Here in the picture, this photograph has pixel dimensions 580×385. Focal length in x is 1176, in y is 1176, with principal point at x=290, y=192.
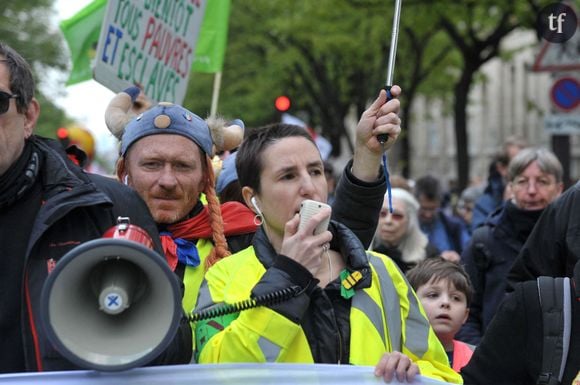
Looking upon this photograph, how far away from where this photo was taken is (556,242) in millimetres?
4219

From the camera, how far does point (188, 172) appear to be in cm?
387

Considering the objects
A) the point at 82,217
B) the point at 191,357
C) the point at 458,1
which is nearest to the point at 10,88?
the point at 82,217

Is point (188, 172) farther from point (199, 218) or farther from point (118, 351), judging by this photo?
point (118, 351)

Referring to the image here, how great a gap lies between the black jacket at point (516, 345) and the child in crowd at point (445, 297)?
5.14ft

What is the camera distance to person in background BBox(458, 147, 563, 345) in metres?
5.92

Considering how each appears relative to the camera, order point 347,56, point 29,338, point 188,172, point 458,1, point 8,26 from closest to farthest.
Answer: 1. point 29,338
2. point 188,172
3. point 458,1
4. point 347,56
5. point 8,26

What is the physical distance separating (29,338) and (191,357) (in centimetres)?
41

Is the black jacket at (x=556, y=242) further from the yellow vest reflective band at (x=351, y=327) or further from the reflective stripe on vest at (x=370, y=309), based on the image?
the reflective stripe on vest at (x=370, y=309)

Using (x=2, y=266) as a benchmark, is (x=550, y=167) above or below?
above

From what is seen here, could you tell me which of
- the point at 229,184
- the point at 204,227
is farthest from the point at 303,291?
the point at 229,184

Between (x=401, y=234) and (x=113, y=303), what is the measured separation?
4.65m

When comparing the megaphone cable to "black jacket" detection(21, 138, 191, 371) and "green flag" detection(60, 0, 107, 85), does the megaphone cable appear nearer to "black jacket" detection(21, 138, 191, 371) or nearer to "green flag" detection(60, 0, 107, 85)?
"black jacket" detection(21, 138, 191, 371)

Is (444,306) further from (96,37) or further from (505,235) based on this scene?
(96,37)

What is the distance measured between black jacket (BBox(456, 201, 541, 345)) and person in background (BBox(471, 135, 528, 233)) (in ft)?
7.75
